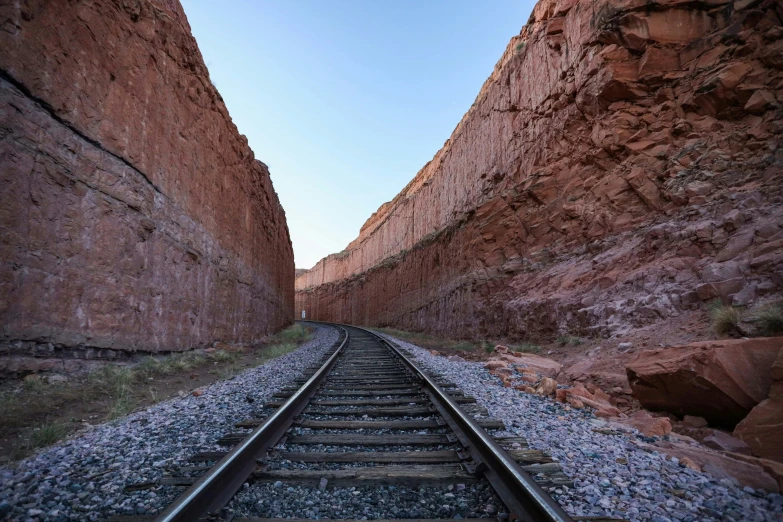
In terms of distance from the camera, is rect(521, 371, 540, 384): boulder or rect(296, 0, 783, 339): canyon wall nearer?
rect(521, 371, 540, 384): boulder

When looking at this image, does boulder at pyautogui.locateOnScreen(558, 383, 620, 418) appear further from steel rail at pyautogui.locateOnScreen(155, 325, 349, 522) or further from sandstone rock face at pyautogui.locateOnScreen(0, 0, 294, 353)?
sandstone rock face at pyautogui.locateOnScreen(0, 0, 294, 353)

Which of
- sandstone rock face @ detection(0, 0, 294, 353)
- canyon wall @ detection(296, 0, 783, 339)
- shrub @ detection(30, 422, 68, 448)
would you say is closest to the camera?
shrub @ detection(30, 422, 68, 448)

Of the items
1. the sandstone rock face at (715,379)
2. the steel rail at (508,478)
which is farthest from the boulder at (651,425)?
the steel rail at (508,478)

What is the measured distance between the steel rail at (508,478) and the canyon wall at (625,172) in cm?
628

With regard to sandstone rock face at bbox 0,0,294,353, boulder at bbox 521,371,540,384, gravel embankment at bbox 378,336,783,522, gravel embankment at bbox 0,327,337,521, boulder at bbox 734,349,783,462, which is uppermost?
sandstone rock face at bbox 0,0,294,353

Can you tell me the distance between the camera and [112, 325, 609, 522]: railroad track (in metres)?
2.48

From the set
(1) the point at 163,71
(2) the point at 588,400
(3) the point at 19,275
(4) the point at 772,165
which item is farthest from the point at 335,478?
(4) the point at 772,165

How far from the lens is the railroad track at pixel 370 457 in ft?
8.14

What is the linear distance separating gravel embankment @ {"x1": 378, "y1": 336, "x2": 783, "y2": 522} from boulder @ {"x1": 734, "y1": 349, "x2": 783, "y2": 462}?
0.82m

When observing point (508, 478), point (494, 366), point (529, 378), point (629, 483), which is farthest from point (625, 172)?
point (508, 478)

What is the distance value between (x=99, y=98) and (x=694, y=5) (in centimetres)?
1568

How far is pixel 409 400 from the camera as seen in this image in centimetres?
550

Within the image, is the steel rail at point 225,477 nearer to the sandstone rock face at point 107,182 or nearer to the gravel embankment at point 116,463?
the gravel embankment at point 116,463

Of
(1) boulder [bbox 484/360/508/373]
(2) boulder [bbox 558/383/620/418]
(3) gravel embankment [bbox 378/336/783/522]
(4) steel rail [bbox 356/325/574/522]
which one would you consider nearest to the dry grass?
(4) steel rail [bbox 356/325/574/522]
